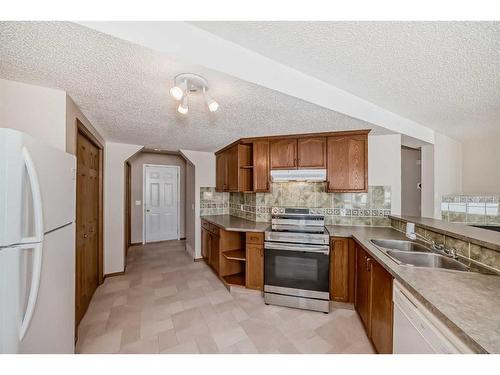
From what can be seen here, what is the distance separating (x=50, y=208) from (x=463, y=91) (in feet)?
10.0

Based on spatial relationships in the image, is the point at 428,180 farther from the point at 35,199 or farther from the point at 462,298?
the point at 35,199

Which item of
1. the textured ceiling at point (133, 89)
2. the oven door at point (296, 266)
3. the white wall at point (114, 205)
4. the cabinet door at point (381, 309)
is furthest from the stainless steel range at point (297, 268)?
the white wall at point (114, 205)

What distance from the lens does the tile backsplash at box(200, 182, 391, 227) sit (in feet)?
8.70

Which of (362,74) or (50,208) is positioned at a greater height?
(362,74)

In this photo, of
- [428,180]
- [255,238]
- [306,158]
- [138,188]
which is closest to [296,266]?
[255,238]

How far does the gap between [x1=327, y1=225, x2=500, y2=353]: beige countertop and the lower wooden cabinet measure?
0.61 feet

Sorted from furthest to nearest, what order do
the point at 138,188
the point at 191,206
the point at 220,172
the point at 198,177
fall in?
the point at 138,188 → the point at 191,206 → the point at 198,177 → the point at 220,172

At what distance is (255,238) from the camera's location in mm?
2512

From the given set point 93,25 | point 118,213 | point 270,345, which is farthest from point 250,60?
Answer: point 118,213

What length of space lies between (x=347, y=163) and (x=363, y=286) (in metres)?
1.43

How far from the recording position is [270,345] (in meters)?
1.69

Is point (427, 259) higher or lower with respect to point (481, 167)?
lower

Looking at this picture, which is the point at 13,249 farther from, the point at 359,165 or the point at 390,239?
the point at 359,165

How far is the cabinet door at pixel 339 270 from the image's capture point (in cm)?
219
